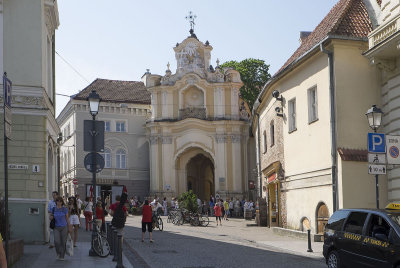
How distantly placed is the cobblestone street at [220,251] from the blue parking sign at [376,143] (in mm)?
3381

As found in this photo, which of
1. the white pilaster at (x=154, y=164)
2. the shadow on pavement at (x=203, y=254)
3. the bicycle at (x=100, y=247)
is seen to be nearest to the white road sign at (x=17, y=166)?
the shadow on pavement at (x=203, y=254)

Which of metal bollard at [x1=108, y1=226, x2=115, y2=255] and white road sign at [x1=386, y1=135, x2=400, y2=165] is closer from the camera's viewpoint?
white road sign at [x1=386, y1=135, x2=400, y2=165]

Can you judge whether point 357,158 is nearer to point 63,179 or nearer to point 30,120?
point 30,120

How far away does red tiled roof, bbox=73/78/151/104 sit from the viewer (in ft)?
191

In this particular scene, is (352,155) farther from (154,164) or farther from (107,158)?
(107,158)

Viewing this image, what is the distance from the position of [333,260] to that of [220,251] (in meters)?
6.52

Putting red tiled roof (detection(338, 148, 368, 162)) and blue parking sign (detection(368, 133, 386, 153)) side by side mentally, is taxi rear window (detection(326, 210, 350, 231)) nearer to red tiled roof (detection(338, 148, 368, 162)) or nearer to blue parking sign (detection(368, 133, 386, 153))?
blue parking sign (detection(368, 133, 386, 153))

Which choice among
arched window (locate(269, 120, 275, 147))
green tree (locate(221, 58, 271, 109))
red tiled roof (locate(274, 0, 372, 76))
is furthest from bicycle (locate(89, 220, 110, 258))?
green tree (locate(221, 58, 271, 109))

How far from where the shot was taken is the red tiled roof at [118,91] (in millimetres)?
58188

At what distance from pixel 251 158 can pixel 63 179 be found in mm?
19718

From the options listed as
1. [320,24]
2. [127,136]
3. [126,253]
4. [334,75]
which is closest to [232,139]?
[127,136]

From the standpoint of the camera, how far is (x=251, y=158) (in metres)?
55.5

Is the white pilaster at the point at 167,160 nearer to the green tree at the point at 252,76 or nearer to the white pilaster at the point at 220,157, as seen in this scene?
the white pilaster at the point at 220,157

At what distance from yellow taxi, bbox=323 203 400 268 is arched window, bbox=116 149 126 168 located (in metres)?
44.0
